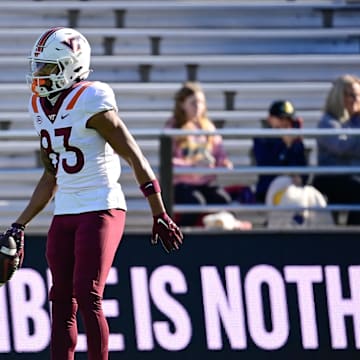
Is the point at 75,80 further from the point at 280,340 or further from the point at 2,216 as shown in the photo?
the point at 2,216

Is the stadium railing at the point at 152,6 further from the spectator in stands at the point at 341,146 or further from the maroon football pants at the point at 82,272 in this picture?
the maroon football pants at the point at 82,272

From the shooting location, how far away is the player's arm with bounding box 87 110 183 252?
18.4 feet

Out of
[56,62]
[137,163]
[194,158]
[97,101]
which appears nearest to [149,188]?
[137,163]

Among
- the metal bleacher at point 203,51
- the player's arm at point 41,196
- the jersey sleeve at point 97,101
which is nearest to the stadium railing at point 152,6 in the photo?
the metal bleacher at point 203,51

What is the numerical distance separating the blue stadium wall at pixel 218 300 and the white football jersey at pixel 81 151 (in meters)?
1.40

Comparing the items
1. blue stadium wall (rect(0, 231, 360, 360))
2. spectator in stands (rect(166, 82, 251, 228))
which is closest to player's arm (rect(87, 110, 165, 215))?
blue stadium wall (rect(0, 231, 360, 360))

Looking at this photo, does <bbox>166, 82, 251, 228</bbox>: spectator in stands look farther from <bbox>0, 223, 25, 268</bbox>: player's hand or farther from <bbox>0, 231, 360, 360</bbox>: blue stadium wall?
<bbox>0, 223, 25, 268</bbox>: player's hand

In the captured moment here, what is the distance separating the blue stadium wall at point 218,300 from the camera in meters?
7.05

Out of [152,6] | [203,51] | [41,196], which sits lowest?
[41,196]

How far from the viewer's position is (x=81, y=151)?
568cm

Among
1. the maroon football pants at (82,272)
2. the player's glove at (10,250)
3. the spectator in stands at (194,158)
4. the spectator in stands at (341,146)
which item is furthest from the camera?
the spectator in stands at (194,158)

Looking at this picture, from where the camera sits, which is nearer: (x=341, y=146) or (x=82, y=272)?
(x=82, y=272)

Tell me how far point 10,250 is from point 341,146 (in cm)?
282

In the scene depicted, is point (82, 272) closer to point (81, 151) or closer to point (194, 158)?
point (81, 151)
